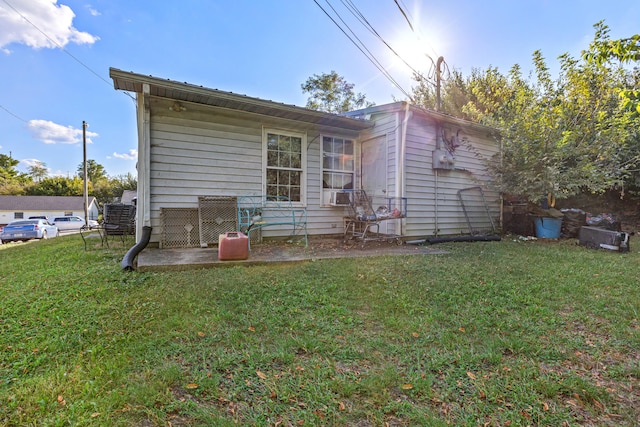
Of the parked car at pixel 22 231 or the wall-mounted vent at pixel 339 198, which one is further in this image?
the parked car at pixel 22 231

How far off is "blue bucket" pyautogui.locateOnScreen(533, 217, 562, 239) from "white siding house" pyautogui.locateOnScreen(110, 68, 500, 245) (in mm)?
1021

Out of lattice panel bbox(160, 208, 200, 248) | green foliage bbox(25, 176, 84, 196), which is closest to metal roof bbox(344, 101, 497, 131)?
lattice panel bbox(160, 208, 200, 248)

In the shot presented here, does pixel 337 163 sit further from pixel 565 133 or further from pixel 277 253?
pixel 565 133

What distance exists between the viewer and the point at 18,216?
3047 centimetres

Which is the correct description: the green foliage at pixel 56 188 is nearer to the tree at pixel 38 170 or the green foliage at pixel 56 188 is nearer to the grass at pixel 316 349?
the tree at pixel 38 170

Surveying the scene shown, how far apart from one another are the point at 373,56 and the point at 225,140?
6.01m

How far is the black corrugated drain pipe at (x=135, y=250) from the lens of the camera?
345 centimetres

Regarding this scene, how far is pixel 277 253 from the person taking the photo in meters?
4.29

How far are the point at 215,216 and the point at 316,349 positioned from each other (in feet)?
11.9

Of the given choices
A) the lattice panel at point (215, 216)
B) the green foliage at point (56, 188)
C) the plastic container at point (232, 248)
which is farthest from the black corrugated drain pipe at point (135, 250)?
the green foliage at point (56, 188)

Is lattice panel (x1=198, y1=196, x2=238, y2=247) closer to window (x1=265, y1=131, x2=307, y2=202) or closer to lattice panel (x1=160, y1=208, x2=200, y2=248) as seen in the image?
lattice panel (x1=160, y1=208, x2=200, y2=248)

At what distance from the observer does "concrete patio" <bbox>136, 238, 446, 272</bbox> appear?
11.7ft

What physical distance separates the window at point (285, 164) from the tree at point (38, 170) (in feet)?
189

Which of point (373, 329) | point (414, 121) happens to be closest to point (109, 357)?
point (373, 329)
